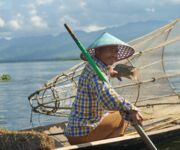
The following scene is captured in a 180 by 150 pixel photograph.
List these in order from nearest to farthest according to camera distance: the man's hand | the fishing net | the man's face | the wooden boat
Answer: the man's hand < the man's face < the wooden boat < the fishing net

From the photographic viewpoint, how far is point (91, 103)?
17.0 ft

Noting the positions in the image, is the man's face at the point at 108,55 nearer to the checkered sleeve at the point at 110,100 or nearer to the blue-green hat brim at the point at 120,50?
the blue-green hat brim at the point at 120,50

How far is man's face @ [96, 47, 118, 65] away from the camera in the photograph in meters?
5.14

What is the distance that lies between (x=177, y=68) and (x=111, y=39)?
378 centimetres

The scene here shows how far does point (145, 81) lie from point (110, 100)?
335 cm

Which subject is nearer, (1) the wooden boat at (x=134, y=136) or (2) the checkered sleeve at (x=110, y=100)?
(2) the checkered sleeve at (x=110, y=100)

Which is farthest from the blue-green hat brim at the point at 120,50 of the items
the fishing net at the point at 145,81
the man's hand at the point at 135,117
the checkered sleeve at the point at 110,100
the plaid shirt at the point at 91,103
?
the fishing net at the point at 145,81

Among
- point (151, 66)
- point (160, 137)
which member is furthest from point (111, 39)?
point (151, 66)

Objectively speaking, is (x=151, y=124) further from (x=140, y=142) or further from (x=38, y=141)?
(x=38, y=141)

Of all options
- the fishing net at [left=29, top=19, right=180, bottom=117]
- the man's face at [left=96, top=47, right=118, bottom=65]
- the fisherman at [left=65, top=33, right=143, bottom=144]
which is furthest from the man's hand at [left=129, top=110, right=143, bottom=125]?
the fishing net at [left=29, top=19, right=180, bottom=117]

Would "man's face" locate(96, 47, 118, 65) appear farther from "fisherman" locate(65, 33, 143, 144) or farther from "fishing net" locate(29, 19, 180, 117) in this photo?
"fishing net" locate(29, 19, 180, 117)

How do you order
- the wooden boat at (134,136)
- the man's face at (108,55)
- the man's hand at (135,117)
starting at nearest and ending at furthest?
the man's hand at (135,117)
the man's face at (108,55)
the wooden boat at (134,136)

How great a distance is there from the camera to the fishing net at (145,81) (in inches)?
322

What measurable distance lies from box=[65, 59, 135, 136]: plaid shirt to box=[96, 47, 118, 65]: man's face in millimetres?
54
